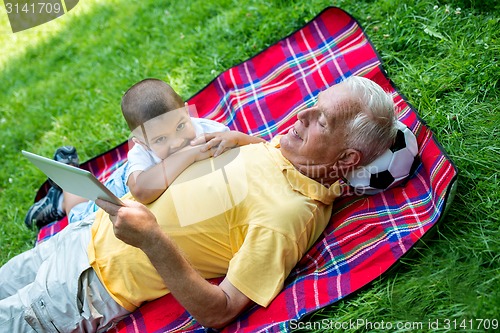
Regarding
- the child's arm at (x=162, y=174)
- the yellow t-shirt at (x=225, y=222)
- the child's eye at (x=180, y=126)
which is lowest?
the yellow t-shirt at (x=225, y=222)

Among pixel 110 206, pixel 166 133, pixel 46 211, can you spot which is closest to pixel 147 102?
pixel 166 133

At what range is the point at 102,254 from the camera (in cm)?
270

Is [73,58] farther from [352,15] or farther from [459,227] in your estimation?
[459,227]

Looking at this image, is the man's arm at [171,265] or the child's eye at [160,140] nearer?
the man's arm at [171,265]

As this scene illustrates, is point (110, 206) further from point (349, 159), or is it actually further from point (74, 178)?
point (349, 159)

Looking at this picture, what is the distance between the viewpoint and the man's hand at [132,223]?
2252 mm

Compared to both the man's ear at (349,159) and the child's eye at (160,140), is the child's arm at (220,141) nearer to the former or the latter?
the child's eye at (160,140)

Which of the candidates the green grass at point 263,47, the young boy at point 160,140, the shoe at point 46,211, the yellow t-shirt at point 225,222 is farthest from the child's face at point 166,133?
the shoe at point 46,211

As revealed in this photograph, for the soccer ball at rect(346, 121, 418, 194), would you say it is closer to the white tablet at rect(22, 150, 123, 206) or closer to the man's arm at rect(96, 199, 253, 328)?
the man's arm at rect(96, 199, 253, 328)

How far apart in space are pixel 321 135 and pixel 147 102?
0.89 metres

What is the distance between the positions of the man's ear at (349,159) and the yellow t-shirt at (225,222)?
13 cm

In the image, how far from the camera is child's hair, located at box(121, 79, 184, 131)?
2766mm

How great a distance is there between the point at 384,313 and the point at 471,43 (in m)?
1.98

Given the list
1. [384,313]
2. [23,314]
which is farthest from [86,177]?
[384,313]
